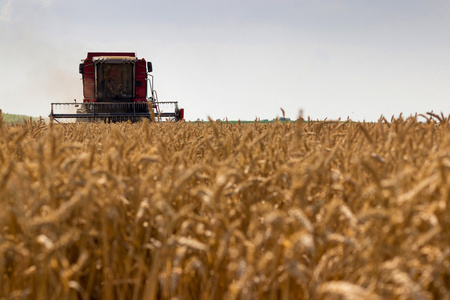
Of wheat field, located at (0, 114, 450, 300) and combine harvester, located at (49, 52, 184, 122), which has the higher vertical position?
combine harvester, located at (49, 52, 184, 122)

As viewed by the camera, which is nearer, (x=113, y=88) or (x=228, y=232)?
(x=228, y=232)

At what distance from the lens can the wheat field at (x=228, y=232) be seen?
1.00 meters

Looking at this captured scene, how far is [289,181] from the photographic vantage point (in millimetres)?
1586

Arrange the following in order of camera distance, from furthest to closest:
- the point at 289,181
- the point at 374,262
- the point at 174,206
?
the point at 174,206, the point at 289,181, the point at 374,262

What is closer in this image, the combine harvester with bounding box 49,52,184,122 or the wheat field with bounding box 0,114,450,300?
the wheat field with bounding box 0,114,450,300

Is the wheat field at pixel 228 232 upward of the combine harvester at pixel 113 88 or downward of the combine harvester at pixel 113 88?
downward

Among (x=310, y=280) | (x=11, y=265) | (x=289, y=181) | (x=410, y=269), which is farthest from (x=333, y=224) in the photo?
(x=11, y=265)

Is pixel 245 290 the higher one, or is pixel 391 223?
pixel 391 223

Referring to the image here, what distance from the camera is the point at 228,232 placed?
3.22ft

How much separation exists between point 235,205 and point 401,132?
3.25ft

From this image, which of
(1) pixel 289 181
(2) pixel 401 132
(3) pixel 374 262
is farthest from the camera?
(2) pixel 401 132

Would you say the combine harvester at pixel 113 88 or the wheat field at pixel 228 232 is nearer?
the wheat field at pixel 228 232

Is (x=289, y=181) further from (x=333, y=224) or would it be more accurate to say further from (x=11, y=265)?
(x=11, y=265)

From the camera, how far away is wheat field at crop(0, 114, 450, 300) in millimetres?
1005
